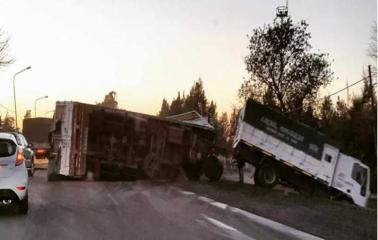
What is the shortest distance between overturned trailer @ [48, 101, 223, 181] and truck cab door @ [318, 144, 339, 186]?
440 centimetres

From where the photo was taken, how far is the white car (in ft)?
38.1

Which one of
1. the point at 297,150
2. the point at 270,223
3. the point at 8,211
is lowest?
the point at 8,211

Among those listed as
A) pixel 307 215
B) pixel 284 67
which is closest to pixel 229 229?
pixel 307 215

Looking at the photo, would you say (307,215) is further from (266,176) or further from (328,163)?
(266,176)

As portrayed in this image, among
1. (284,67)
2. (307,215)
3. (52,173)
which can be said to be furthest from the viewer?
(284,67)

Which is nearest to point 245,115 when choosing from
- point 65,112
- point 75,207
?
point 65,112

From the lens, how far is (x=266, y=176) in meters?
23.4

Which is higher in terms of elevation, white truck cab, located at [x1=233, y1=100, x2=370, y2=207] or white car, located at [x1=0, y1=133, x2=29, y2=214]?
white truck cab, located at [x1=233, y1=100, x2=370, y2=207]

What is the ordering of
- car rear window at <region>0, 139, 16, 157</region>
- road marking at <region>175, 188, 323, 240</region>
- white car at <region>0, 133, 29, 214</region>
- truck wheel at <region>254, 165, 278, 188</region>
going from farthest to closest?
truck wheel at <region>254, 165, 278, 188</region> → car rear window at <region>0, 139, 16, 157</region> → white car at <region>0, 133, 29, 214</region> → road marking at <region>175, 188, 323, 240</region>

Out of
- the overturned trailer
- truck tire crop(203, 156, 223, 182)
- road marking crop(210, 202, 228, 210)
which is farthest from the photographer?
truck tire crop(203, 156, 223, 182)

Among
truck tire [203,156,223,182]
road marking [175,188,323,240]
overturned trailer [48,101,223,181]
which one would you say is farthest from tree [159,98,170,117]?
road marking [175,188,323,240]

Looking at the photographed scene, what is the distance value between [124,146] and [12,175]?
1100 cm

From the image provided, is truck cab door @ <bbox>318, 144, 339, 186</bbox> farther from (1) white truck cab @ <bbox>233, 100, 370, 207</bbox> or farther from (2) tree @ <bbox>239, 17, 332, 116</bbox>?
(2) tree @ <bbox>239, 17, 332, 116</bbox>

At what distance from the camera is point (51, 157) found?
878 inches
